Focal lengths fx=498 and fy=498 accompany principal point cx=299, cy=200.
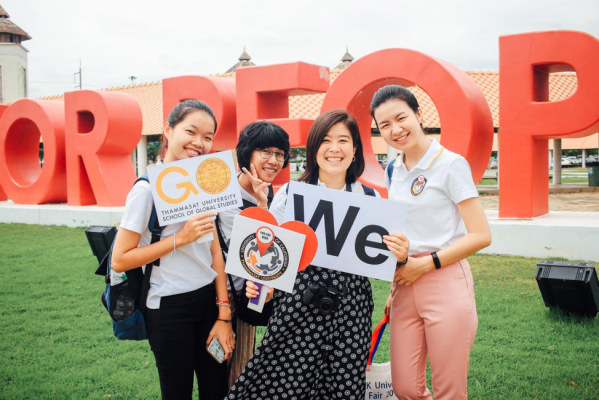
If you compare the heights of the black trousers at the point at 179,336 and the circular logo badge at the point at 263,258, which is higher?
the circular logo badge at the point at 263,258

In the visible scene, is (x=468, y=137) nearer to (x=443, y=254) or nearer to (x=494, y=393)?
(x=494, y=393)

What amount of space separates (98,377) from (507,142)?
6459 mm

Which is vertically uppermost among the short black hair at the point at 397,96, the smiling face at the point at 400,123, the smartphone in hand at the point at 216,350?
the short black hair at the point at 397,96

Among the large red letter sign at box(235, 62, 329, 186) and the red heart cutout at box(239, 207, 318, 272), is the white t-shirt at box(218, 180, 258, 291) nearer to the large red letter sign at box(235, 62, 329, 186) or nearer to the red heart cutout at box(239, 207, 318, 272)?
the red heart cutout at box(239, 207, 318, 272)

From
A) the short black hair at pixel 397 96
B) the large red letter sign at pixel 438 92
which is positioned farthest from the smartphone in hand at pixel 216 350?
the large red letter sign at pixel 438 92

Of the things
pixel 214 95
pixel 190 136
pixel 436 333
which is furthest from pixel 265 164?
pixel 214 95

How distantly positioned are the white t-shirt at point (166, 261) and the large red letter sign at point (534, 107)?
6.42 metres

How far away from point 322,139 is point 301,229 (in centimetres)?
46

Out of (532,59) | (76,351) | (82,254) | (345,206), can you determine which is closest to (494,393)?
(345,206)

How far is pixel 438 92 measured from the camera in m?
7.58

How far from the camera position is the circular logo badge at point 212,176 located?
2.31 metres

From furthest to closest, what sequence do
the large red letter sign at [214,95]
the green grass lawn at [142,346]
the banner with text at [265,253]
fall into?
the large red letter sign at [214,95]
the green grass lawn at [142,346]
the banner with text at [265,253]

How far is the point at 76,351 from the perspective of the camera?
4328 mm

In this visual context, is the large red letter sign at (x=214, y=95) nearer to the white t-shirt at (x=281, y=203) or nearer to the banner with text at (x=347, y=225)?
the white t-shirt at (x=281, y=203)
